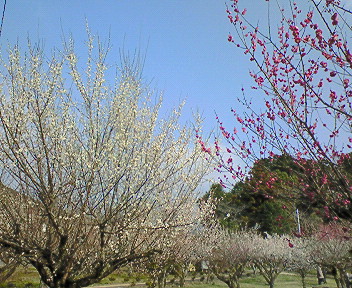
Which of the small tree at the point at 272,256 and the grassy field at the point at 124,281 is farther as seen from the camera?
the small tree at the point at 272,256

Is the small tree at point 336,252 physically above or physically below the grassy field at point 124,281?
above

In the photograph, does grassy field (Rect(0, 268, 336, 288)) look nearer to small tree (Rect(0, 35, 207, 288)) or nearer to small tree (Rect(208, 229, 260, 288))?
small tree (Rect(208, 229, 260, 288))

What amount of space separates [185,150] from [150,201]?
3.82ft

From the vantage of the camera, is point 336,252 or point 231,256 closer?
point 336,252

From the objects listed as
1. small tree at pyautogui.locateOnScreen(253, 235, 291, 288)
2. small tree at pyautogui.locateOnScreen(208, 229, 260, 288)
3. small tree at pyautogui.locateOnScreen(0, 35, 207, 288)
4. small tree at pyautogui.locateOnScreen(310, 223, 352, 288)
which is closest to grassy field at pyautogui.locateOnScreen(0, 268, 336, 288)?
small tree at pyautogui.locateOnScreen(208, 229, 260, 288)

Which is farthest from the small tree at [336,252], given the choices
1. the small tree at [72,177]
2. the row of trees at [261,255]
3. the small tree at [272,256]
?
the small tree at [72,177]

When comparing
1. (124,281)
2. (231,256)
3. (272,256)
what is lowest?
(124,281)

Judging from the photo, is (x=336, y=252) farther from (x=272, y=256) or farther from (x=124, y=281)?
(x=124, y=281)

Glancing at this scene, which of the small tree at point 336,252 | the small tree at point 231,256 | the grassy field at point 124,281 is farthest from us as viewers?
the small tree at point 231,256

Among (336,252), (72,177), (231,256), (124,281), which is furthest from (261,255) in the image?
(72,177)

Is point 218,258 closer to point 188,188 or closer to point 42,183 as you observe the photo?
point 188,188

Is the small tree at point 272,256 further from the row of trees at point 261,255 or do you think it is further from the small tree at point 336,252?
the small tree at point 336,252

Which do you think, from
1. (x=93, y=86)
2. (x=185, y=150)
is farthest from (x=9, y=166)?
(x=185, y=150)

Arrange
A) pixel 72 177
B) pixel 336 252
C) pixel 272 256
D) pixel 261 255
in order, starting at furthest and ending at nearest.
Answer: pixel 272 256 < pixel 261 255 < pixel 336 252 < pixel 72 177
